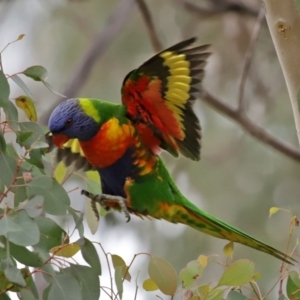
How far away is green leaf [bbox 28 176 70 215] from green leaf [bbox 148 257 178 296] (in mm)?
176

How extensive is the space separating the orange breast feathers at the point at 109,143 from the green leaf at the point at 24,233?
65cm

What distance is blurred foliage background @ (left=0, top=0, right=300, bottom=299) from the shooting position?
10.1 feet

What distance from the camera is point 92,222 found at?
1.19 m

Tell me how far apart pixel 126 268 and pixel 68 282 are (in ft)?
0.51

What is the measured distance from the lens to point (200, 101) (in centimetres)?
289

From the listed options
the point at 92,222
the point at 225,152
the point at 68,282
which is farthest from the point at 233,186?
the point at 68,282

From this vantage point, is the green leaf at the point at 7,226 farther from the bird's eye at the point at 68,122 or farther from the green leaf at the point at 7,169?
the bird's eye at the point at 68,122

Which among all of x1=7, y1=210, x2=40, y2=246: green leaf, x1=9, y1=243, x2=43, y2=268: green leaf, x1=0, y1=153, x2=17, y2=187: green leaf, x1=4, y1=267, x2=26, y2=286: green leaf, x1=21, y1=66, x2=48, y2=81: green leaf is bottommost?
x1=9, y1=243, x2=43, y2=268: green leaf

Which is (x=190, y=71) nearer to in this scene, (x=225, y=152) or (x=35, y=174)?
(x=35, y=174)

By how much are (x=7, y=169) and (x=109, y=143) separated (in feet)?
1.94

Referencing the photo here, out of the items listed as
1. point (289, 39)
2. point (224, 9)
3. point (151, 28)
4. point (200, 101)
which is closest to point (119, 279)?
point (289, 39)

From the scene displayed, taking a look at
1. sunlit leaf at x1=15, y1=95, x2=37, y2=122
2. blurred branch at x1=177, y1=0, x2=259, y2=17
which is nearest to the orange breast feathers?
sunlit leaf at x1=15, y1=95, x2=37, y2=122

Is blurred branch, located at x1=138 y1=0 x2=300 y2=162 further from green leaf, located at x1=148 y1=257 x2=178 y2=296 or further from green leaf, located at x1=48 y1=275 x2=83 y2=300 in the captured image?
green leaf, located at x1=48 y1=275 x2=83 y2=300

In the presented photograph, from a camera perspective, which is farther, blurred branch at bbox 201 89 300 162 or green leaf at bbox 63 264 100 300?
blurred branch at bbox 201 89 300 162
